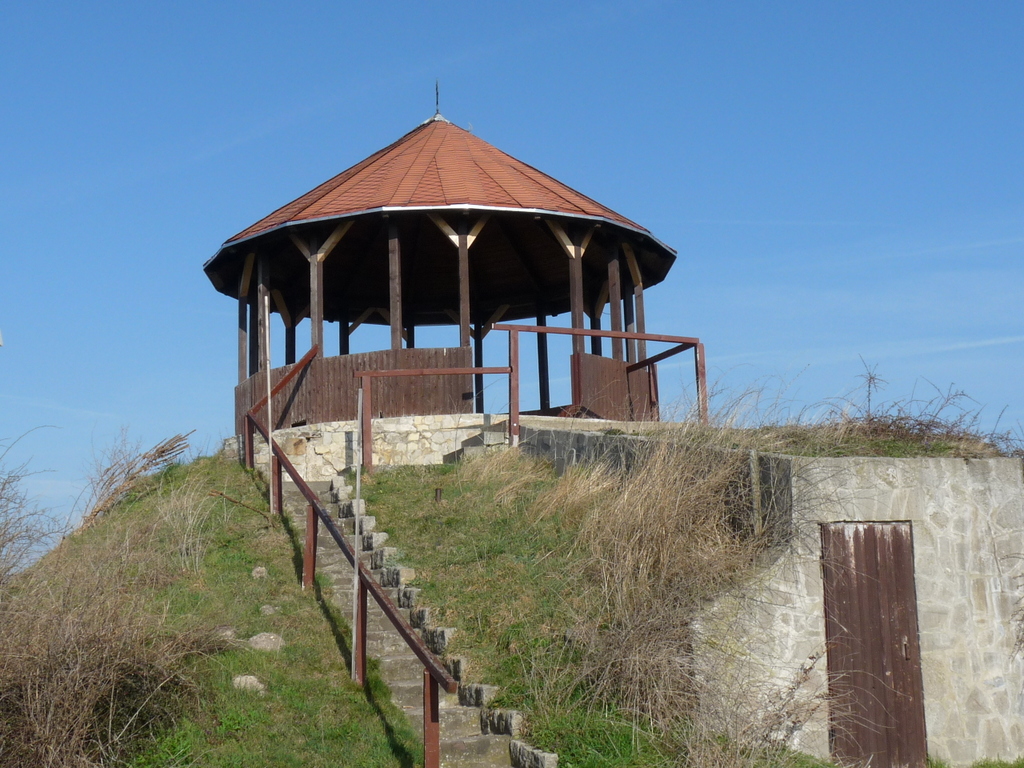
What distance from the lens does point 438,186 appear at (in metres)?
15.6

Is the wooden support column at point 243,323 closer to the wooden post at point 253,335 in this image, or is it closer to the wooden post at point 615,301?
the wooden post at point 253,335

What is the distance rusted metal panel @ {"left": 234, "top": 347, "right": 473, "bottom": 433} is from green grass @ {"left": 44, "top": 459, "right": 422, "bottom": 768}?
3.68 metres

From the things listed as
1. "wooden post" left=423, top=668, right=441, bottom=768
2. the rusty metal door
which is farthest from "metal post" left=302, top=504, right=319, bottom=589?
the rusty metal door

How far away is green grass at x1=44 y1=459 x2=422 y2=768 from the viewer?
7.19m

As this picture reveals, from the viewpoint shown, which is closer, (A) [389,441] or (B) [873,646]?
(B) [873,646]

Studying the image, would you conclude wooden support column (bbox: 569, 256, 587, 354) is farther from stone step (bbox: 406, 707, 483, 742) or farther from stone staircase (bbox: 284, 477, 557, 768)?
stone step (bbox: 406, 707, 483, 742)

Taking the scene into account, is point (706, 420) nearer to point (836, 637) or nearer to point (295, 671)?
point (836, 637)

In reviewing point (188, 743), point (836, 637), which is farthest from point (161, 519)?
point (836, 637)

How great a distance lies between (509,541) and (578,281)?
6783 mm

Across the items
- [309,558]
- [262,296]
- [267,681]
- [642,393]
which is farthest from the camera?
[262,296]

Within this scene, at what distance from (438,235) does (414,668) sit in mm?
11254

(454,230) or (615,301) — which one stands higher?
(454,230)

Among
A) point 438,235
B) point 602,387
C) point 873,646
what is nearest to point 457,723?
point 873,646

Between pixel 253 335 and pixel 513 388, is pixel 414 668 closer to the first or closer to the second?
pixel 513 388
